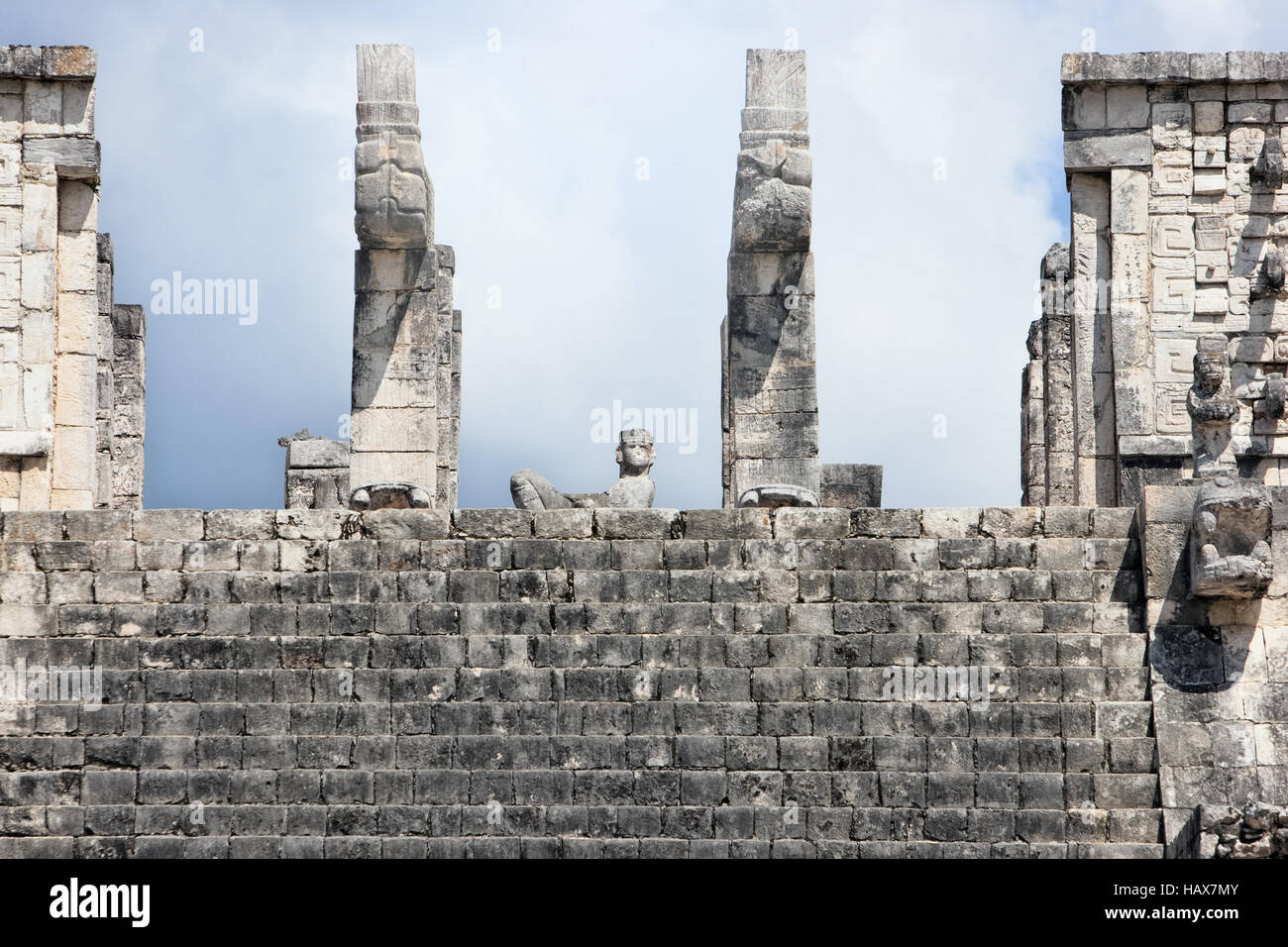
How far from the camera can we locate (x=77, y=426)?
1759cm

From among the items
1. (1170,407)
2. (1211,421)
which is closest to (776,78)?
(1170,407)

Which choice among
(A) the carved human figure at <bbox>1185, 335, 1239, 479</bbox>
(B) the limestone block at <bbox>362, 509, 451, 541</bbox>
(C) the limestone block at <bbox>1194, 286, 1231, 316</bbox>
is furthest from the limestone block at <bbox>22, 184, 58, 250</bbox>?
(C) the limestone block at <bbox>1194, 286, 1231, 316</bbox>

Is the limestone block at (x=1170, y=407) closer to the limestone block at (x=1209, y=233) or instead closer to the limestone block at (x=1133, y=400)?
the limestone block at (x=1133, y=400)

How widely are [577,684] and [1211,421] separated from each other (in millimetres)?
4730

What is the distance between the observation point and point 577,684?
13273 mm

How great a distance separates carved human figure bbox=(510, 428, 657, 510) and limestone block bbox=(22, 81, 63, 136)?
487 centimetres

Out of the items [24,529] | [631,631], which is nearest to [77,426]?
[24,529]

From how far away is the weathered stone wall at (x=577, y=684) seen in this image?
1273cm

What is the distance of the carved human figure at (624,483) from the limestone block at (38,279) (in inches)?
162

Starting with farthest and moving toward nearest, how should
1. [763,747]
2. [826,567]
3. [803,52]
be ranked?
1. [803,52]
2. [826,567]
3. [763,747]

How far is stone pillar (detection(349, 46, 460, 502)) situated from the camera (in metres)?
17.0

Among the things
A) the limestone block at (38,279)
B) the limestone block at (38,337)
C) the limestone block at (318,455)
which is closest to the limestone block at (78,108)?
the limestone block at (38,279)
